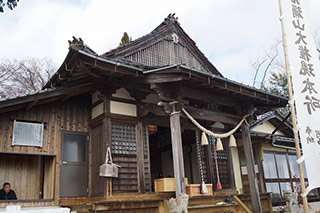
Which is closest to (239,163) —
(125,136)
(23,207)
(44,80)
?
(125,136)

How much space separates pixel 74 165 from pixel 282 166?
29.7ft

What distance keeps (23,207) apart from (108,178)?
6.84 feet

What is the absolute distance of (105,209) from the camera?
5.96m

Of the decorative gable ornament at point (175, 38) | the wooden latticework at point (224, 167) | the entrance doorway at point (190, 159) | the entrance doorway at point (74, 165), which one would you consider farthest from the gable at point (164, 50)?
the wooden latticework at point (224, 167)

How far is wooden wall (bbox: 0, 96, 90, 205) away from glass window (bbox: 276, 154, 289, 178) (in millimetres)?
8513

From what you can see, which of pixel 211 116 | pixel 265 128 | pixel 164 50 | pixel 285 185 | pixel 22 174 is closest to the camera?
pixel 211 116

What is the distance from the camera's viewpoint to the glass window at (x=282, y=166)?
41.1ft

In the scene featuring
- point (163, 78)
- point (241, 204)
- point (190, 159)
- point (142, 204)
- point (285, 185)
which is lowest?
point (241, 204)

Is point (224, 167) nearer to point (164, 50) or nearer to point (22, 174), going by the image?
point (164, 50)

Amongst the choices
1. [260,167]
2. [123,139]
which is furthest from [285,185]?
[123,139]

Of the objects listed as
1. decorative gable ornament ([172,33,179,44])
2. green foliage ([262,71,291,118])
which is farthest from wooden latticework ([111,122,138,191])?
green foliage ([262,71,291,118])

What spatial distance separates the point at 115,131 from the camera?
7688mm

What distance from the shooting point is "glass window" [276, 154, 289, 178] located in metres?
A: 12.5

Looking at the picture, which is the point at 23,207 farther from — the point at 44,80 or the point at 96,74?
the point at 44,80
